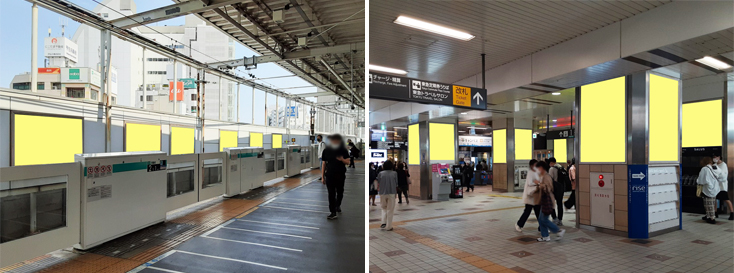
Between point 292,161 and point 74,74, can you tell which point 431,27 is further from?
point 74,74

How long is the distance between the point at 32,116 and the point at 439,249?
9.02 metres

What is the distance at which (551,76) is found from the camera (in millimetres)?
5863

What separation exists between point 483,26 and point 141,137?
37.2 feet

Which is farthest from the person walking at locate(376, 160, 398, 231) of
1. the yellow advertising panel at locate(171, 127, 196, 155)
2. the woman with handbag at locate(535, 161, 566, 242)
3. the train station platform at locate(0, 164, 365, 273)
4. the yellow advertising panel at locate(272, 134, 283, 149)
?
the yellow advertising panel at locate(272, 134, 283, 149)

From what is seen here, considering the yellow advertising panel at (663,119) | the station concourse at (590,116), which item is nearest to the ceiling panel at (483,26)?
the station concourse at (590,116)

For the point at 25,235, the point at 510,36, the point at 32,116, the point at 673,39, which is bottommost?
the point at 25,235

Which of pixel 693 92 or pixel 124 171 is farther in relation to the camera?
pixel 693 92

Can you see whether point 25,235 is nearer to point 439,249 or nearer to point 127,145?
point 439,249

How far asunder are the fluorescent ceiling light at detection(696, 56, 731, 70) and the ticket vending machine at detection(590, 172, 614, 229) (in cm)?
219

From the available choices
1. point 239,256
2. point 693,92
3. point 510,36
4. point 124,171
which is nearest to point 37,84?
point 124,171

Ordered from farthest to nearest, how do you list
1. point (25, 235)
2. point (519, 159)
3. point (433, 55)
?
1. point (519, 159)
2. point (433, 55)
3. point (25, 235)

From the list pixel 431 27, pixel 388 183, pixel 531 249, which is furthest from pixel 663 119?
pixel 388 183

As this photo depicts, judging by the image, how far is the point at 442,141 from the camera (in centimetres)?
1178

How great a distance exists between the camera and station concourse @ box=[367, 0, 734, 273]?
4277mm
